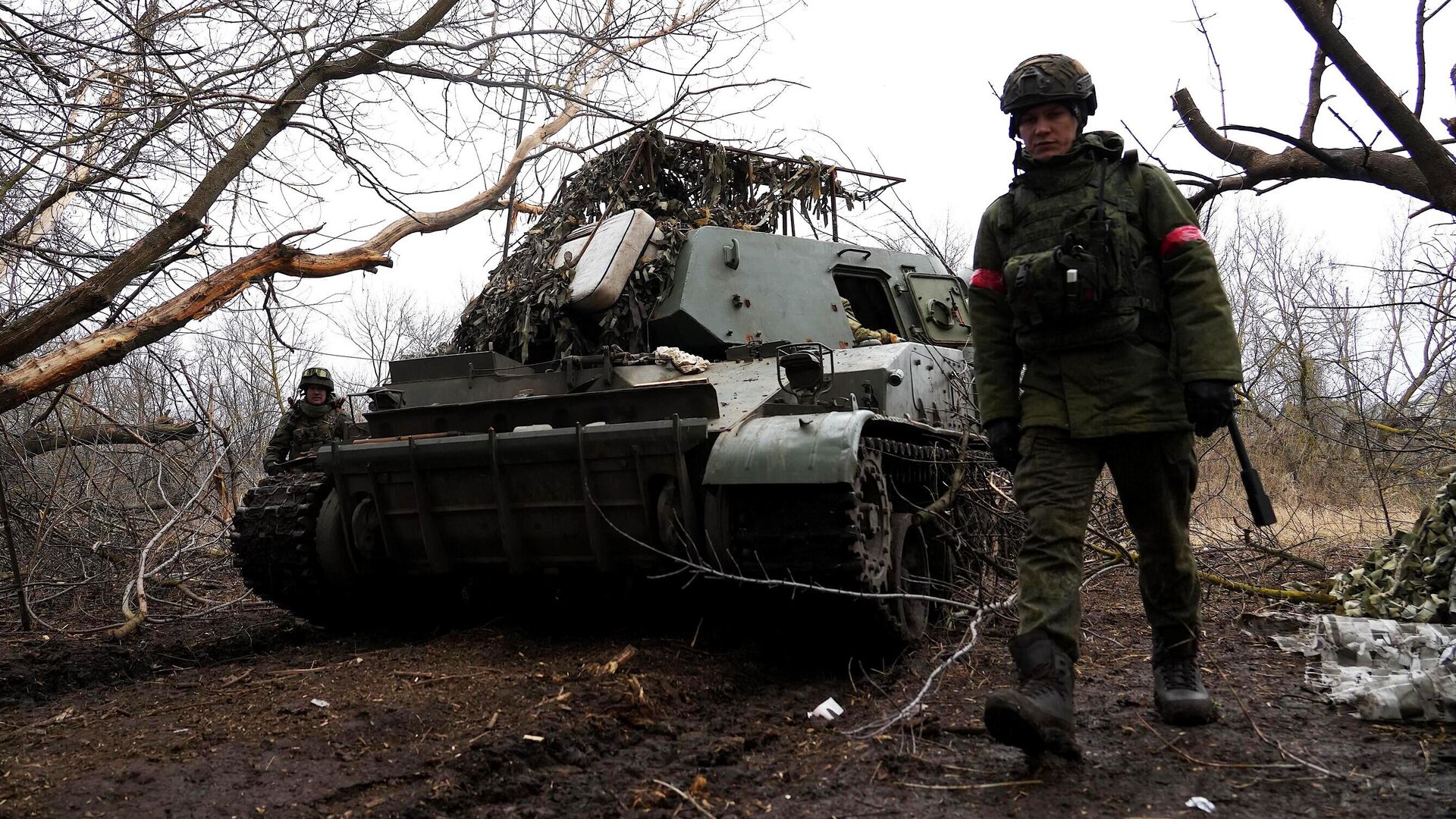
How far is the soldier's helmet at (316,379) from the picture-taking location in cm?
884

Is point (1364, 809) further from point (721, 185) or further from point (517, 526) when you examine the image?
point (721, 185)

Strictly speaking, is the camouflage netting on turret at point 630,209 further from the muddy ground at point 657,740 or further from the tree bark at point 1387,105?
the tree bark at point 1387,105

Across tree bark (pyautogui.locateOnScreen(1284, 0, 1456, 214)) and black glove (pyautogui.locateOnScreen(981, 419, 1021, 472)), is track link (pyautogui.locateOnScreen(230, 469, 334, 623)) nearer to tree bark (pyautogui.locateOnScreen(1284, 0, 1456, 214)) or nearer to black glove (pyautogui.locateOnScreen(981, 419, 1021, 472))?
black glove (pyautogui.locateOnScreen(981, 419, 1021, 472))

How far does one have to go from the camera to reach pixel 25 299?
5.61 m

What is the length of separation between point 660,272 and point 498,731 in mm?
3505

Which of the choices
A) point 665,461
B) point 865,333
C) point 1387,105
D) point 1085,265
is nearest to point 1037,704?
point 1085,265

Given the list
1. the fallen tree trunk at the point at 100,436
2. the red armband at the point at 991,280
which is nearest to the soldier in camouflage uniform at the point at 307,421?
the fallen tree trunk at the point at 100,436

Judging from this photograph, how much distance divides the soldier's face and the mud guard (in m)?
1.31

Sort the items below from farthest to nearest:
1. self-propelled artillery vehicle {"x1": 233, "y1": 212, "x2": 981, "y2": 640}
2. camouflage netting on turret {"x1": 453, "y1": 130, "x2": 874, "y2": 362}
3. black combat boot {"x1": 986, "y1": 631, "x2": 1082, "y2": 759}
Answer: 1. camouflage netting on turret {"x1": 453, "y1": 130, "x2": 874, "y2": 362}
2. self-propelled artillery vehicle {"x1": 233, "y1": 212, "x2": 981, "y2": 640}
3. black combat boot {"x1": 986, "y1": 631, "x2": 1082, "y2": 759}

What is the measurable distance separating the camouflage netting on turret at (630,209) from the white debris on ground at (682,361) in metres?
0.69

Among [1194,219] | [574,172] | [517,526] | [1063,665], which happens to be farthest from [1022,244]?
[574,172]

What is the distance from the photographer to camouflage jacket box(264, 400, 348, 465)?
8648 mm

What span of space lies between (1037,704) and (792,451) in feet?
5.27

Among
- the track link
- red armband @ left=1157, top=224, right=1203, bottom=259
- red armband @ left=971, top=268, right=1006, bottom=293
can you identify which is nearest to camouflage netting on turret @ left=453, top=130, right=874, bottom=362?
the track link
